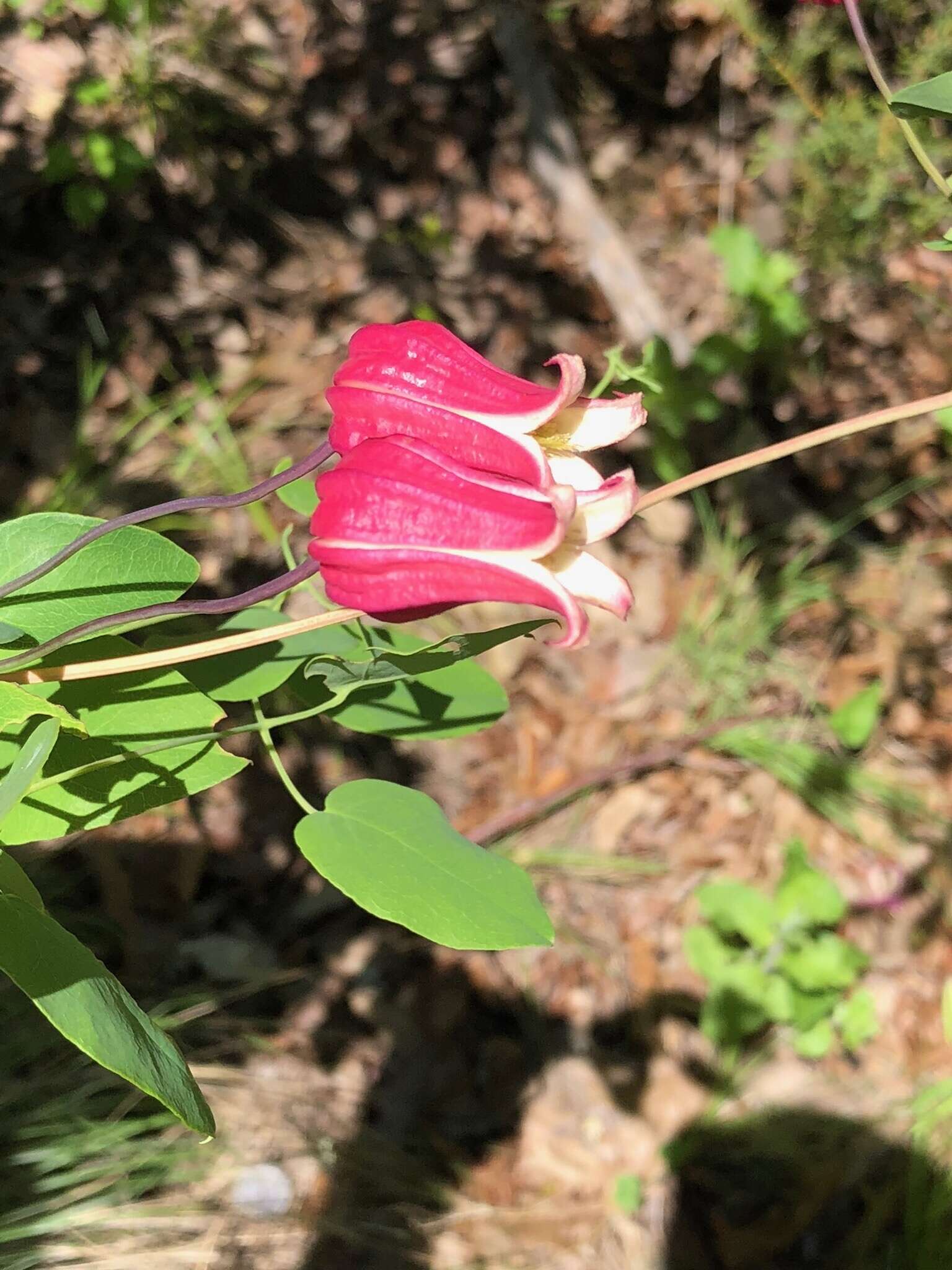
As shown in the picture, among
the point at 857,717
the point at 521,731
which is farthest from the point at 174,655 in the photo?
the point at 857,717

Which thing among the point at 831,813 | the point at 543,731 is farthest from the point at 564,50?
the point at 831,813

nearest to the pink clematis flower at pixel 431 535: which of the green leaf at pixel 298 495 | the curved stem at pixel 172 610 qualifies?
the curved stem at pixel 172 610

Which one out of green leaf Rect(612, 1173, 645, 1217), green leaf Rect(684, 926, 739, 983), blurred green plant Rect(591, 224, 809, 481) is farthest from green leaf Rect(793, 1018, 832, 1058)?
blurred green plant Rect(591, 224, 809, 481)

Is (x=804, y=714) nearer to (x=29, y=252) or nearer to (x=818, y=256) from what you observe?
(x=818, y=256)

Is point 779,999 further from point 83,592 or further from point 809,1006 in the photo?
point 83,592

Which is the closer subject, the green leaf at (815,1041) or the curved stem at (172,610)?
the curved stem at (172,610)

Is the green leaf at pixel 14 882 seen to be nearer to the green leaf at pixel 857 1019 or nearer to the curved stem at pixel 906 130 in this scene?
the curved stem at pixel 906 130

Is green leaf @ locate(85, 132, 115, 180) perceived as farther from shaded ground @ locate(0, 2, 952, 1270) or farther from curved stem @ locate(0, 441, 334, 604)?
curved stem @ locate(0, 441, 334, 604)
